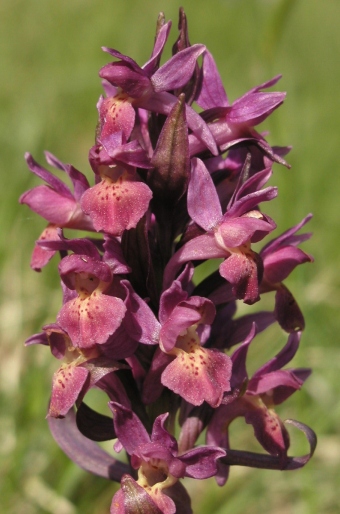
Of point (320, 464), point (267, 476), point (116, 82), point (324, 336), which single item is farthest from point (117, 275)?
point (324, 336)

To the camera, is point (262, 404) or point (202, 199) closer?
point (202, 199)

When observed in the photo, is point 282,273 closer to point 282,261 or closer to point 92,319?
point 282,261

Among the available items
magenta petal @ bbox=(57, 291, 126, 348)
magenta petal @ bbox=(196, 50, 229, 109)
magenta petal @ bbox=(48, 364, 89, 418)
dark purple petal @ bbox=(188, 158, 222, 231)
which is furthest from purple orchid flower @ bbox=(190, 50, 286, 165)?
magenta petal @ bbox=(48, 364, 89, 418)

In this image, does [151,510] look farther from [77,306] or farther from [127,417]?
[77,306]

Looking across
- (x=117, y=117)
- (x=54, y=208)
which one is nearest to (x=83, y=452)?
(x=54, y=208)

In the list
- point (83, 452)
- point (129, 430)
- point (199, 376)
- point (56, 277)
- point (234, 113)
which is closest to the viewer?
point (199, 376)

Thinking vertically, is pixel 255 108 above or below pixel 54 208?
above

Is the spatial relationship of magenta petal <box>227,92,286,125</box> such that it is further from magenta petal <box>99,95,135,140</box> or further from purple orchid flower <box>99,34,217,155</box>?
magenta petal <box>99,95,135,140</box>
